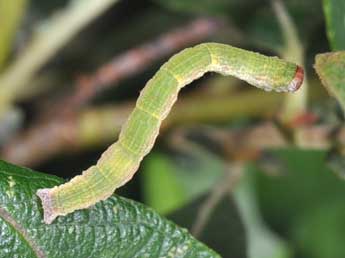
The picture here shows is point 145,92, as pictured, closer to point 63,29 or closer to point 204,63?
point 204,63

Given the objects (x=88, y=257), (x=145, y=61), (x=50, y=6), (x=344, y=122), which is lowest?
(x=88, y=257)

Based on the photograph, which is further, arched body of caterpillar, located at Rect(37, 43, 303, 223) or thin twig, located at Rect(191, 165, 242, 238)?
thin twig, located at Rect(191, 165, 242, 238)

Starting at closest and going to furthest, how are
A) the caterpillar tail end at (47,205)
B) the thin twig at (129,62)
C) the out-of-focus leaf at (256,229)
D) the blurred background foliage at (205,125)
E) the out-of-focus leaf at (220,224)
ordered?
1. the caterpillar tail end at (47,205)
2. the out-of-focus leaf at (220,224)
3. the blurred background foliage at (205,125)
4. the thin twig at (129,62)
5. the out-of-focus leaf at (256,229)

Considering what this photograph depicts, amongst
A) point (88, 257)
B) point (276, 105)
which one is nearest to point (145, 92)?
point (88, 257)

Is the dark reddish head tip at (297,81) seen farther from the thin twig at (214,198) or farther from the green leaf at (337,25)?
the thin twig at (214,198)

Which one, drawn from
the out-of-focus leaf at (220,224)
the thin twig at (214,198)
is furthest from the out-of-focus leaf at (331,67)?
the thin twig at (214,198)

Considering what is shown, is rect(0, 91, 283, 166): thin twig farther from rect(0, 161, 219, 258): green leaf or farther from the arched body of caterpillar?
rect(0, 161, 219, 258): green leaf

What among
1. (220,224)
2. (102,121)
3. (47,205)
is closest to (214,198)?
(220,224)

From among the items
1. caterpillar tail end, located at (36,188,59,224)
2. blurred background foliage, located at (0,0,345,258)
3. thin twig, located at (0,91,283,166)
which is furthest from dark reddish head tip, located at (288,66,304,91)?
thin twig, located at (0,91,283,166)
